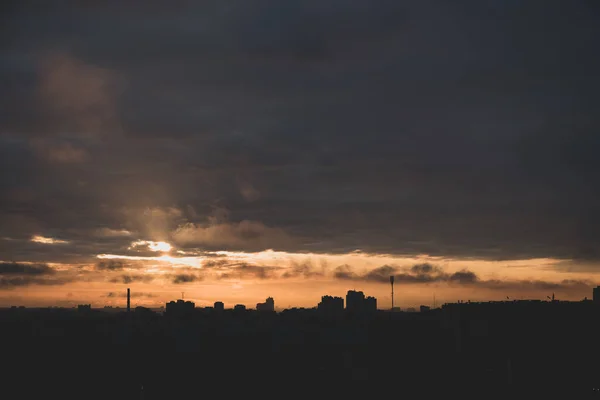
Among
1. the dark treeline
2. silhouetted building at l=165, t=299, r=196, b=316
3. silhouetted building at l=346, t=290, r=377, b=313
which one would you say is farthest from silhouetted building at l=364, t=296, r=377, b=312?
the dark treeline

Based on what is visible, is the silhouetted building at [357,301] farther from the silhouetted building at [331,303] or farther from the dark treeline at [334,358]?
the dark treeline at [334,358]

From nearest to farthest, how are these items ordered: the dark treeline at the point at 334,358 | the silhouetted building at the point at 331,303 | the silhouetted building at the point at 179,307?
1. the dark treeline at the point at 334,358
2. the silhouetted building at the point at 179,307
3. the silhouetted building at the point at 331,303

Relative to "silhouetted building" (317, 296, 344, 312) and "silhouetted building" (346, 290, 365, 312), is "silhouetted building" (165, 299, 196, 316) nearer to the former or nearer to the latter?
"silhouetted building" (317, 296, 344, 312)

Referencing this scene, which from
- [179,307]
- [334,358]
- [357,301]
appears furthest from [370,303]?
[334,358]

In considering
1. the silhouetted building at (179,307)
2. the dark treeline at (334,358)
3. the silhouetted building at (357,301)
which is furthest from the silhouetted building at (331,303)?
the dark treeline at (334,358)

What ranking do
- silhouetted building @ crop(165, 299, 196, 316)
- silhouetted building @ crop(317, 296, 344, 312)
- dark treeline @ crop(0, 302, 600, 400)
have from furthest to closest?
silhouetted building @ crop(317, 296, 344, 312), silhouetted building @ crop(165, 299, 196, 316), dark treeline @ crop(0, 302, 600, 400)

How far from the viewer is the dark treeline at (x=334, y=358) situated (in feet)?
202

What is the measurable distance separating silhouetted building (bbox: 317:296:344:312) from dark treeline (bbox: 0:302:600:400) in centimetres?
6519

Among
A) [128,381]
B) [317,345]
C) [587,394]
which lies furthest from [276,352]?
[587,394]

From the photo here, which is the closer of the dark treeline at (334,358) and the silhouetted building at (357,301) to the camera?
the dark treeline at (334,358)

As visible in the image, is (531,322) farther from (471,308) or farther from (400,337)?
(400,337)

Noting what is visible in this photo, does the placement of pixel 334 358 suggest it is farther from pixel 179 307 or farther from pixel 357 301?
pixel 357 301

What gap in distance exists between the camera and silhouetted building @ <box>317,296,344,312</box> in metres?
155

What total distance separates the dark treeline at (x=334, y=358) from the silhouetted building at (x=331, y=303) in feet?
214
